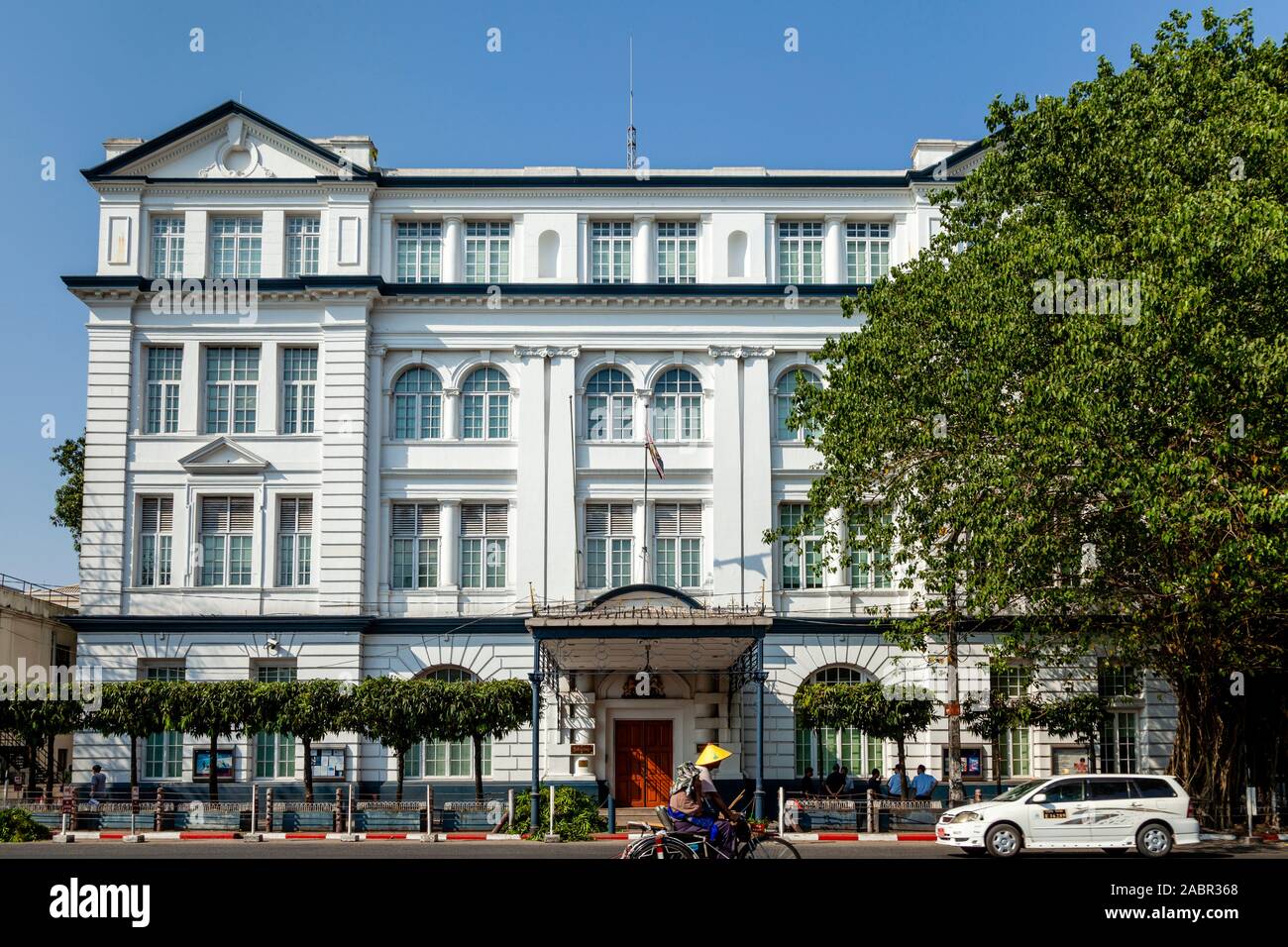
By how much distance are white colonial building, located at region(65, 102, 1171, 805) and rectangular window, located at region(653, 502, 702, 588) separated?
0.08 meters

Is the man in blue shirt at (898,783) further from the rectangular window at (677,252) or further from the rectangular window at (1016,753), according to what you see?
the rectangular window at (677,252)

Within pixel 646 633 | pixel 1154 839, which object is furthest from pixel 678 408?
pixel 1154 839

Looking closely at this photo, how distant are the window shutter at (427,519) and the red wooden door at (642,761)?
25.1ft

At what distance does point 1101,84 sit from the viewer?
1142 inches

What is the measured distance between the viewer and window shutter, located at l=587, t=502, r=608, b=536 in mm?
39625

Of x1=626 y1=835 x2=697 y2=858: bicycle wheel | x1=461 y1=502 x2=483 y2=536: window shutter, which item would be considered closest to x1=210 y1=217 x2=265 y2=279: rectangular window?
x1=461 y1=502 x2=483 y2=536: window shutter

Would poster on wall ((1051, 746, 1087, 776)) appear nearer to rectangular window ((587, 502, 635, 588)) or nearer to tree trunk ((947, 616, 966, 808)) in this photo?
tree trunk ((947, 616, 966, 808))

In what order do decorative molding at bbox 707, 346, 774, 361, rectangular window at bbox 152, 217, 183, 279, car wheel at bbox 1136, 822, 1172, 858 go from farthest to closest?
decorative molding at bbox 707, 346, 774, 361
rectangular window at bbox 152, 217, 183, 279
car wheel at bbox 1136, 822, 1172, 858

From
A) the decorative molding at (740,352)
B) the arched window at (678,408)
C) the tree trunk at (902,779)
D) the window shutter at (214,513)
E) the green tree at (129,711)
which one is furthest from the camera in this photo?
the arched window at (678,408)

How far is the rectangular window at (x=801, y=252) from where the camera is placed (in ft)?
133

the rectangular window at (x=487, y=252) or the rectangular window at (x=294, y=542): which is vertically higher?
the rectangular window at (x=487, y=252)

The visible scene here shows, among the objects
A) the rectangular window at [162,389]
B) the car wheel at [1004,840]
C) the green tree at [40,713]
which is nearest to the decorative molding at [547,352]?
the rectangular window at [162,389]

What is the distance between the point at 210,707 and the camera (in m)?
34.0
